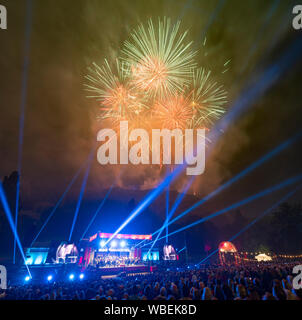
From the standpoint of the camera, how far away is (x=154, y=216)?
4326 inches

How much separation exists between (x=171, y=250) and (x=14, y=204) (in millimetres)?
49880

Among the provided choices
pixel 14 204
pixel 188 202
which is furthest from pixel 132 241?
pixel 188 202

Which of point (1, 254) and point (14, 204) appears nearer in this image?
point (1, 254)

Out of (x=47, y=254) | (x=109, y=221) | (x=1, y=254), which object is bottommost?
(x=109, y=221)

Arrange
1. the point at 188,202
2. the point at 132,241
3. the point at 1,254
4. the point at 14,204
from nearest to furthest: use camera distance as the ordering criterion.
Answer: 1. the point at 132,241
2. the point at 1,254
3. the point at 14,204
4. the point at 188,202

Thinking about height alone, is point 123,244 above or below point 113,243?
below

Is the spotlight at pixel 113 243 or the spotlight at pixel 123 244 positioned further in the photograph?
the spotlight at pixel 123 244

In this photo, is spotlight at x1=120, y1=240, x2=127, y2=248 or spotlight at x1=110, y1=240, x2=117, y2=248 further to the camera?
spotlight at x1=120, y1=240, x2=127, y2=248

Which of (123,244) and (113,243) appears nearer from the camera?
(113,243)
